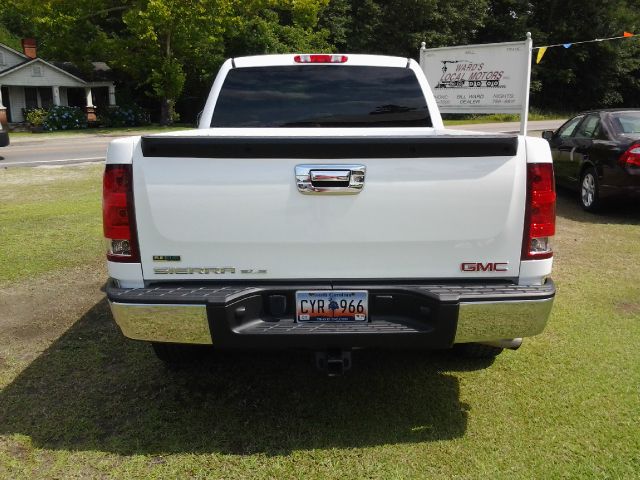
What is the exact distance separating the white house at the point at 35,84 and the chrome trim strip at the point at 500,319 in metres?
38.7

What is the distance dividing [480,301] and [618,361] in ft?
5.57

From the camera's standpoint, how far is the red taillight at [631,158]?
304 inches

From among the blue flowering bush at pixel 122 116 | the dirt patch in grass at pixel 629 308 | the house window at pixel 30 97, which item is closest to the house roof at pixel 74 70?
the house window at pixel 30 97

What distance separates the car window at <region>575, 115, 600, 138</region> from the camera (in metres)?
8.67

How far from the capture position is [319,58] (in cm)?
477

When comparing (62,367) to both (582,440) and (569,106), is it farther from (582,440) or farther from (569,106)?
(569,106)

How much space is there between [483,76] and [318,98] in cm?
923

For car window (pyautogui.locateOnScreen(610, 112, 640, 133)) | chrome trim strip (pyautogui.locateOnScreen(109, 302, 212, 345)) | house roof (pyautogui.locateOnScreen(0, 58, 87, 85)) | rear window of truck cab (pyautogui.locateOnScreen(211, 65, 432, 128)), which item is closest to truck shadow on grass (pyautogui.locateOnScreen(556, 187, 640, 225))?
car window (pyautogui.locateOnScreen(610, 112, 640, 133))

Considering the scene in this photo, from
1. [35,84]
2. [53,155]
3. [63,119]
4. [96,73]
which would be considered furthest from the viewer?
[96,73]

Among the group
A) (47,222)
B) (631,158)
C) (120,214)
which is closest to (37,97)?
(47,222)

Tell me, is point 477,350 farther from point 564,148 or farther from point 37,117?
point 37,117

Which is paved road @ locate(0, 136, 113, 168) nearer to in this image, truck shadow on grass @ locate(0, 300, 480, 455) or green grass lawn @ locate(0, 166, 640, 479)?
green grass lawn @ locate(0, 166, 640, 479)

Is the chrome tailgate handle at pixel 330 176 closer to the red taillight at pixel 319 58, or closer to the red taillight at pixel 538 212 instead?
the red taillight at pixel 538 212

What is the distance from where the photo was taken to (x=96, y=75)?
134ft
